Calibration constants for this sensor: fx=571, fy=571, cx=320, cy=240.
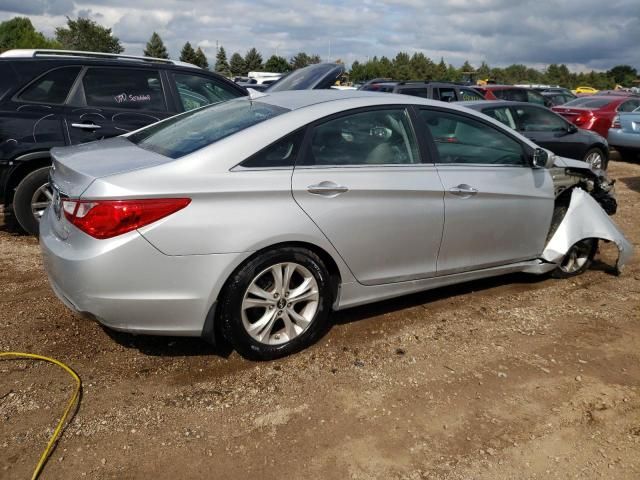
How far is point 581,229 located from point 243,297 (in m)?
3.11

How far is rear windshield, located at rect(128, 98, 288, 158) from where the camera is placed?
11.1ft

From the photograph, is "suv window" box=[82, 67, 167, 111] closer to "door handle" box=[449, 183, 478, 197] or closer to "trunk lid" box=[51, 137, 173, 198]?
"trunk lid" box=[51, 137, 173, 198]

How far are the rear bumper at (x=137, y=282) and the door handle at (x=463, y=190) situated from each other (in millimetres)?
1633

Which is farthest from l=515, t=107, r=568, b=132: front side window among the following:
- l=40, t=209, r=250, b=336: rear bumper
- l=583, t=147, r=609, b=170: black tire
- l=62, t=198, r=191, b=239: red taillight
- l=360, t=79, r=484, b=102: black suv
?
l=62, t=198, r=191, b=239: red taillight

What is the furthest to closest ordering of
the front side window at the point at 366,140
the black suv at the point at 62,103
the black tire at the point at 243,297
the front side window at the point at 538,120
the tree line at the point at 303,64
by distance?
the tree line at the point at 303,64
the front side window at the point at 538,120
the black suv at the point at 62,103
the front side window at the point at 366,140
the black tire at the point at 243,297

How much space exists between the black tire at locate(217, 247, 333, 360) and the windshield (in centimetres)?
472

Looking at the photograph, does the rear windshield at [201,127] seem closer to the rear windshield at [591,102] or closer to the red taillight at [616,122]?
the red taillight at [616,122]

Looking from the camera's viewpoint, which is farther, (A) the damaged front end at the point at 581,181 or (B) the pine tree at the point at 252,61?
(B) the pine tree at the point at 252,61

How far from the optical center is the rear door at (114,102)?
5590mm

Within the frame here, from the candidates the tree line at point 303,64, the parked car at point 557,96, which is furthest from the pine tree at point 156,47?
the parked car at point 557,96

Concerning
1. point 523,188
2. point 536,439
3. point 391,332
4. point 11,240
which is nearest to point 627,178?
point 523,188

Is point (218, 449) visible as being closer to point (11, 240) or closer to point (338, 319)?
point (338, 319)

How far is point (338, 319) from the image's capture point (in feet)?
13.4

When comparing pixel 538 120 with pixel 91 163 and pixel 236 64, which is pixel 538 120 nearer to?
pixel 91 163
